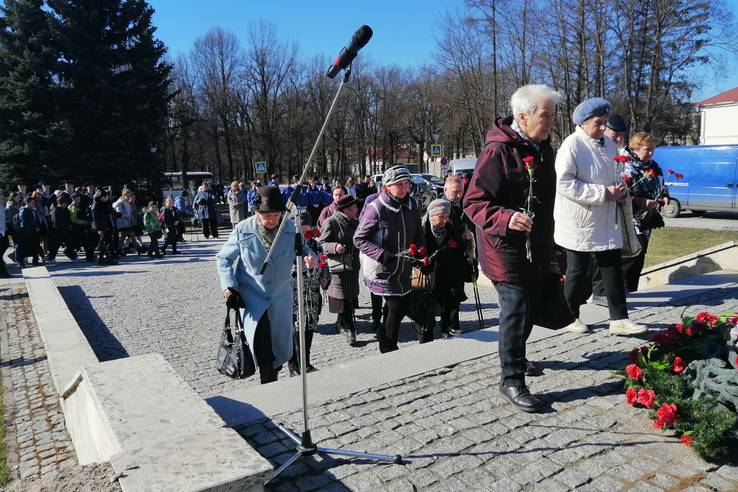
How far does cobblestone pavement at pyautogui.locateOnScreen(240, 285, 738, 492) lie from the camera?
9.37 feet

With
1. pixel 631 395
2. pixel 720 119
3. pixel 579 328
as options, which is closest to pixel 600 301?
pixel 579 328

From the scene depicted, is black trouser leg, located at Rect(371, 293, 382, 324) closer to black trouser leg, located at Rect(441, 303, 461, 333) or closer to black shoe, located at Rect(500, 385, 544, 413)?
black trouser leg, located at Rect(441, 303, 461, 333)

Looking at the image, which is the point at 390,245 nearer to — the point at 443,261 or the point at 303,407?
the point at 443,261

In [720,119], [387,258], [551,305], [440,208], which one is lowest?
[551,305]

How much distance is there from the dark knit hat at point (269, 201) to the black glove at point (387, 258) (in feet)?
4.07

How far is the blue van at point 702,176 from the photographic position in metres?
18.9

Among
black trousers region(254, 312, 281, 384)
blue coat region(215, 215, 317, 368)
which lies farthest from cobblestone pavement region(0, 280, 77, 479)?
blue coat region(215, 215, 317, 368)

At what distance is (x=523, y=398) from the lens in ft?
11.9

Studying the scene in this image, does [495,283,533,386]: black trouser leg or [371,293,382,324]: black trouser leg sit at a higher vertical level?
[495,283,533,386]: black trouser leg

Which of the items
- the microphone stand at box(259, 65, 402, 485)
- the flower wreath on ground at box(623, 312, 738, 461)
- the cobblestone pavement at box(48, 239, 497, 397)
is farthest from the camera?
the cobblestone pavement at box(48, 239, 497, 397)

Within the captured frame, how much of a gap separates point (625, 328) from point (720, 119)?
185 feet

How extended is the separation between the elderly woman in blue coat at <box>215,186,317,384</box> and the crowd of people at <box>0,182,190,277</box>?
11.5m

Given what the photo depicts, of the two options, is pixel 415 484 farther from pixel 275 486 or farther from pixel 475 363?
pixel 475 363

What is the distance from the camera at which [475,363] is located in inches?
177
